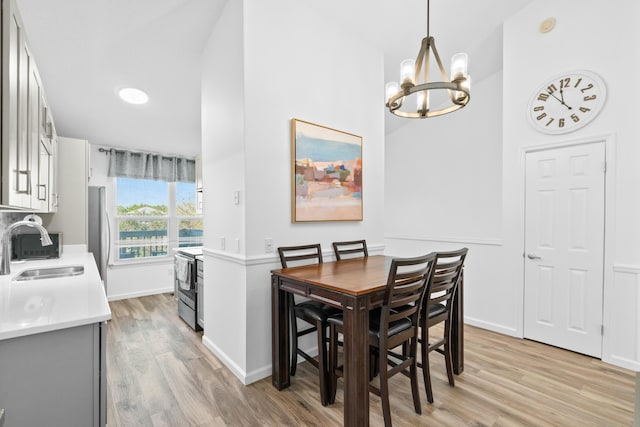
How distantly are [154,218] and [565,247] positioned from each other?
5.72 m

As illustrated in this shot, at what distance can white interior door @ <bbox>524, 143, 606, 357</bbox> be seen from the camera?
9.25 feet

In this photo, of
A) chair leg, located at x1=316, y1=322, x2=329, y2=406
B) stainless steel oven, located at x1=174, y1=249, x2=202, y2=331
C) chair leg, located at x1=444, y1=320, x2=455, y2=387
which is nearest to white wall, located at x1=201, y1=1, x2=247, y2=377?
stainless steel oven, located at x1=174, y1=249, x2=202, y2=331

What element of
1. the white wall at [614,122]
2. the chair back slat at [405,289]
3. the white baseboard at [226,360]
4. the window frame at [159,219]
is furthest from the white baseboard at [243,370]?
the window frame at [159,219]

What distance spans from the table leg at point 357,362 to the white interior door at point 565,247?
8.04ft

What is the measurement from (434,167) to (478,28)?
1.81 meters

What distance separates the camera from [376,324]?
1945mm

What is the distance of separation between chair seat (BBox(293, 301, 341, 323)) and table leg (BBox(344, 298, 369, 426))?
0.41m

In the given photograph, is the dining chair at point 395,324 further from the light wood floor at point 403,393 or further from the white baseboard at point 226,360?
the white baseboard at point 226,360

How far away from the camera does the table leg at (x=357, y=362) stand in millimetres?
1733

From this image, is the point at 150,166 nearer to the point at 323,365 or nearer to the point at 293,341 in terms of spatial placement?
the point at 293,341

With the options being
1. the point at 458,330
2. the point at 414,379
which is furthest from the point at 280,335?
the point at 458,330

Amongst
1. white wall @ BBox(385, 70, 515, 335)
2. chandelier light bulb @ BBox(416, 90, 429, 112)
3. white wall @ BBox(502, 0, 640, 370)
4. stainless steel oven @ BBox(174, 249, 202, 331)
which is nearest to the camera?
chandelier light bulb @ BBox(416, 90, 429, 112)

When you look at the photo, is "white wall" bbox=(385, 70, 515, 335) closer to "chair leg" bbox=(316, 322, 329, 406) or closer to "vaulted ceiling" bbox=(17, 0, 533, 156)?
"vaulted ceiling" bbox=(17, 0, 533, 156)

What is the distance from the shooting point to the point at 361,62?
3338mm
